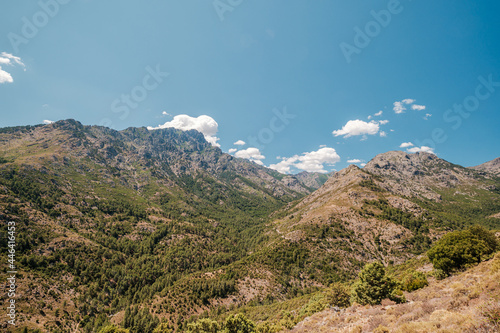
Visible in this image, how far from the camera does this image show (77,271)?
4948 inches

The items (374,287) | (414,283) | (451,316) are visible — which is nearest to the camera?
(451,316)

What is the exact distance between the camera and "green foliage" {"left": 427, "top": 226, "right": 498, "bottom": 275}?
36.8 meters

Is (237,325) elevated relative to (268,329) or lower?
lower

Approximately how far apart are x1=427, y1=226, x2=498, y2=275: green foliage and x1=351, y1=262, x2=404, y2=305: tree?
1468cm

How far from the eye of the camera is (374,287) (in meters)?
33.0

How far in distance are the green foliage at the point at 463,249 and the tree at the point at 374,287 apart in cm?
1468

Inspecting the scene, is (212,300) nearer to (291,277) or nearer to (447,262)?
(291,277)

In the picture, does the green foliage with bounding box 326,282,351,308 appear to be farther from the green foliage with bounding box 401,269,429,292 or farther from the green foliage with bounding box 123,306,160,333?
the green foliage with bounding box 123,306,160,333

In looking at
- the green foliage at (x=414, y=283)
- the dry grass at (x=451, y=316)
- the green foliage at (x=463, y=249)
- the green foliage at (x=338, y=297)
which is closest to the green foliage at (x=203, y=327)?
the green foliage at (x=338, y=297)

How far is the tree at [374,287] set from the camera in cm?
3269

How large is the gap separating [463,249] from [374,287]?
23.4 metres

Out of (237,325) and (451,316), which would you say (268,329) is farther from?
(451,316)

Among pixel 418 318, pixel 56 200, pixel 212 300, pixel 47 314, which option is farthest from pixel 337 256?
pixel 56 200

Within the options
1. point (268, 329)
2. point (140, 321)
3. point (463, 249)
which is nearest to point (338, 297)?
point (268, 329)
